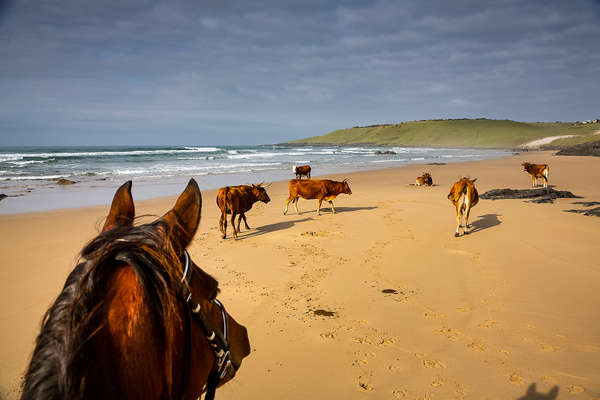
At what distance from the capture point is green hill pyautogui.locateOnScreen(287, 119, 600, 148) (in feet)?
340

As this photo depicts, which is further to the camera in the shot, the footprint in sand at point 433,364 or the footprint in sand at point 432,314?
the footprint in sand at point 432,314

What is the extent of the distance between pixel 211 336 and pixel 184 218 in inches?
20.8

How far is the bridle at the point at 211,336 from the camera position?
46.3 inches

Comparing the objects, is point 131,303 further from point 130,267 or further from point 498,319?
point 498,319

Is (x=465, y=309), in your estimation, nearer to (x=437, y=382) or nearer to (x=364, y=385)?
(x=437, y=382)

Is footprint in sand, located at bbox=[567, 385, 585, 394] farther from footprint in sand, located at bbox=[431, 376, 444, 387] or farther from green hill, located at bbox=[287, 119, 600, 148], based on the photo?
green hill, located at bbox=[287, 119, 600, 148]

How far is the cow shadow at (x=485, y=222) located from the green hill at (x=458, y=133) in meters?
100.0

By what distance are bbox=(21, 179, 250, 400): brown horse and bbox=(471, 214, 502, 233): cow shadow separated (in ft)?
29.8

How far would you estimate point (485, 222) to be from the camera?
9.45m

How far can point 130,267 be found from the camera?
1035 millimetres

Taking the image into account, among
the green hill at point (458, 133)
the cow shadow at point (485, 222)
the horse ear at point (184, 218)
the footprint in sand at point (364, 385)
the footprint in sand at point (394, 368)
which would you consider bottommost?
the footprint in sand at point (364, 385)

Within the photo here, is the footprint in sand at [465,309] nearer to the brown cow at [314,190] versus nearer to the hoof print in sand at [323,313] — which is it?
the hoof print in sand at [323,313]

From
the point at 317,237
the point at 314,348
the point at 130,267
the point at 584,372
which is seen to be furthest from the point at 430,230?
the point at 130,267

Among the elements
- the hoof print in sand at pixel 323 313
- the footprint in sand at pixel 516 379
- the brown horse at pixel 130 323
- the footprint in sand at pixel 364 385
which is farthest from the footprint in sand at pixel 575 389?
the brown horse at pixel 130 323
